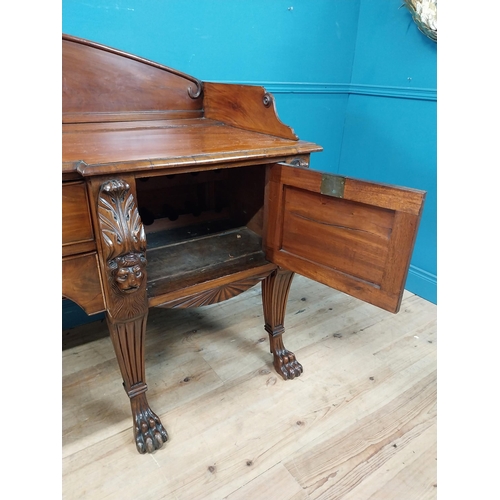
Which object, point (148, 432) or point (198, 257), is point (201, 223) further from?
point (148, 432)

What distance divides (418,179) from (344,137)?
545 millimetres

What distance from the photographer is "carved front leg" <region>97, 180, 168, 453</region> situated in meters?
0.86

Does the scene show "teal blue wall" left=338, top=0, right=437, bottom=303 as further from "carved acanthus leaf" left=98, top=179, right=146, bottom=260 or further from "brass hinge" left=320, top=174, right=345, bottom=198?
"carved acanthus leaf" left=98, top=179, right=146, bottom=260

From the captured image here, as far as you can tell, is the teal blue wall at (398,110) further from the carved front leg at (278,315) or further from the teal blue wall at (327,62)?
the carved front leg at (278,315)

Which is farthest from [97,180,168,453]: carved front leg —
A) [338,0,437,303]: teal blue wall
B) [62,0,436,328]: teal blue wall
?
[338,0,437,303]: teal blue wall

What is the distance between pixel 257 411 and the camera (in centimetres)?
131

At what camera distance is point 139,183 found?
1350 mm

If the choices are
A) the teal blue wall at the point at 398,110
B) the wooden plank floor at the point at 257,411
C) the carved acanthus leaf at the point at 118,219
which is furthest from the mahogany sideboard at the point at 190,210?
the teal blue wall at the point at 398,110

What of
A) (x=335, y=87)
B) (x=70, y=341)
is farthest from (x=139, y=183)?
(x=335, y=87)

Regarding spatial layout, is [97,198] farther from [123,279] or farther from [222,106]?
[222,106]

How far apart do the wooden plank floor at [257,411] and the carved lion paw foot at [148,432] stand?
3 centimetres

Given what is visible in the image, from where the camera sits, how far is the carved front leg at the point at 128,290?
0.86m

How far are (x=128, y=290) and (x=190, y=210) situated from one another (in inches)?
24.5

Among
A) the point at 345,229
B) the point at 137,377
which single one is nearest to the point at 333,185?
the point at 345,229
